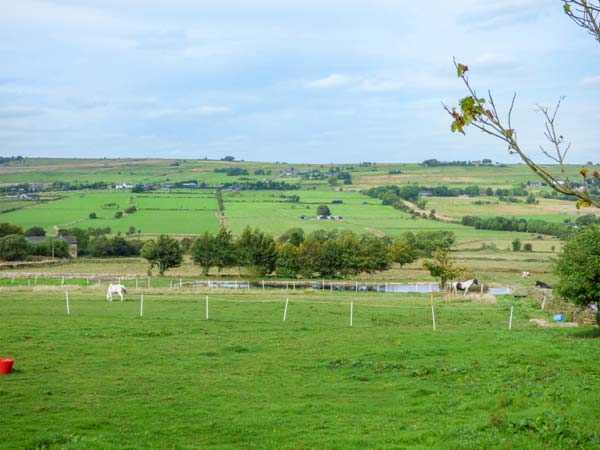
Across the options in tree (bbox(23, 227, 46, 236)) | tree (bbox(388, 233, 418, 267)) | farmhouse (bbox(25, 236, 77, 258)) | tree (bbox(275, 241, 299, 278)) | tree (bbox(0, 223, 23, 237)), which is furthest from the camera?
tree (bbox(23, 227, 46, 236))

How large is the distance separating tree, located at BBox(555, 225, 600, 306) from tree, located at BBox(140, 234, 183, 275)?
1975 inches

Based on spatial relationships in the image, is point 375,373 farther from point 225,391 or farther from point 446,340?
point 446,340

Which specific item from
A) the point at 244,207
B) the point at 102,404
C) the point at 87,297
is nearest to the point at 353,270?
the point at 87,297

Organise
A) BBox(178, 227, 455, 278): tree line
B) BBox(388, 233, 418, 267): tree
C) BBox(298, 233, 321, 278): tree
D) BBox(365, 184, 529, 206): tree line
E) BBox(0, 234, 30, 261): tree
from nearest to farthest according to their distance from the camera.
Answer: BBox(178, 227, 455, 278): tree line, BBox(298, 233, 321, 278): tree, BBox(388, 233, 418, 267): tree, BBox(0, 234, 30, 261): tree, BBox(365, 184, 529, 206): tree line

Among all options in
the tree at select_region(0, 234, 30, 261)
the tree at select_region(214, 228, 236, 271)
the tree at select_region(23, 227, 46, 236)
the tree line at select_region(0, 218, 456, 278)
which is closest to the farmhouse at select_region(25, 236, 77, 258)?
the tree at select_region(0, 234, 30, 261)

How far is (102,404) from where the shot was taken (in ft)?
52.1

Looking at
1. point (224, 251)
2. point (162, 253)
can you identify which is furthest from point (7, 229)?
point (224, 251)

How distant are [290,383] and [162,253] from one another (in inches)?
2224

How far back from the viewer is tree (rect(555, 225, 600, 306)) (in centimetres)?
2818

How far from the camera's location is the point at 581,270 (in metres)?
28.6

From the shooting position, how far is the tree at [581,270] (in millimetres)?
28180

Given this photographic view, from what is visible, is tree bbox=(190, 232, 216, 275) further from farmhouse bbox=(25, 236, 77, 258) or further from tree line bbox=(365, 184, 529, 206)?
tree line bbox=(365, 184, 529, 206)

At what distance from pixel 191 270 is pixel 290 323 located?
2033 inches

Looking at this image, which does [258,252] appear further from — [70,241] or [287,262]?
[70,241]
